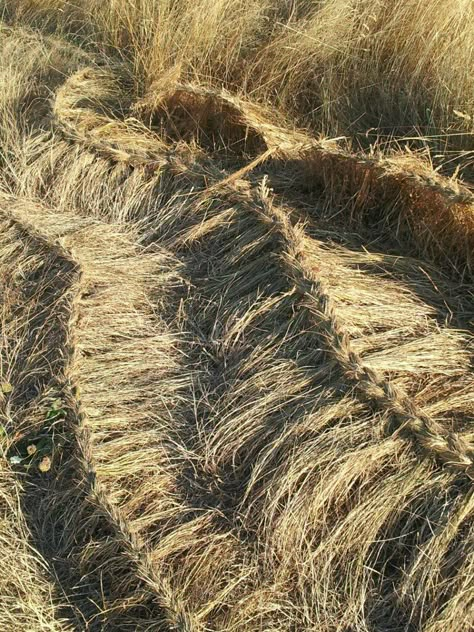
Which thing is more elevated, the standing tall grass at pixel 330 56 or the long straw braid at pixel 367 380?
the standing tall grass at pixel 330 56

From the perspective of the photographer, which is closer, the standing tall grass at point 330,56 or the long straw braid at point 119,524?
the long straw braid at point 119,524

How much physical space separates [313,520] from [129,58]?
11.0 ft

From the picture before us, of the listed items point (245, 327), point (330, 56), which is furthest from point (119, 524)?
point (330, 56)

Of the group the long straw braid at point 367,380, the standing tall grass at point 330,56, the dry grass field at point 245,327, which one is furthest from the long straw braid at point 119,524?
the standing tall grass at point 330,56

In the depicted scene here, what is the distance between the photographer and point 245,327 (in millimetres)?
2707

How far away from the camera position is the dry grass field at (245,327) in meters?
2.06

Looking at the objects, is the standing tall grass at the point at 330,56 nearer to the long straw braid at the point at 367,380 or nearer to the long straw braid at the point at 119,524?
the long straw braid at the point at 367,380

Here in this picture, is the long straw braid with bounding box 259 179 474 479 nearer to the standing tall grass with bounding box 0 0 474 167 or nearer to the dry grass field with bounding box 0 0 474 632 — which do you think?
the dry grass field with bounding box 0 0 474 632

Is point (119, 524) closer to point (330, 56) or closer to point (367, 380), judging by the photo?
point (367, 380)

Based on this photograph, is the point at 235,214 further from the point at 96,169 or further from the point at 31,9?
the point at 31,9

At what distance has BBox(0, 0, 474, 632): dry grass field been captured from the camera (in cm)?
206

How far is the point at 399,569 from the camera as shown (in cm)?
201

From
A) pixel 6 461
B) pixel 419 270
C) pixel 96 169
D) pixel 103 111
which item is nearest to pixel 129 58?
pixel 103 111

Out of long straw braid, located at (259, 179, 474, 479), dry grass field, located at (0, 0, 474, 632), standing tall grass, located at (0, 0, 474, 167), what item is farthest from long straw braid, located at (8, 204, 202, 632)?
standing tall grass, located at (0, 0, 474, 167)
